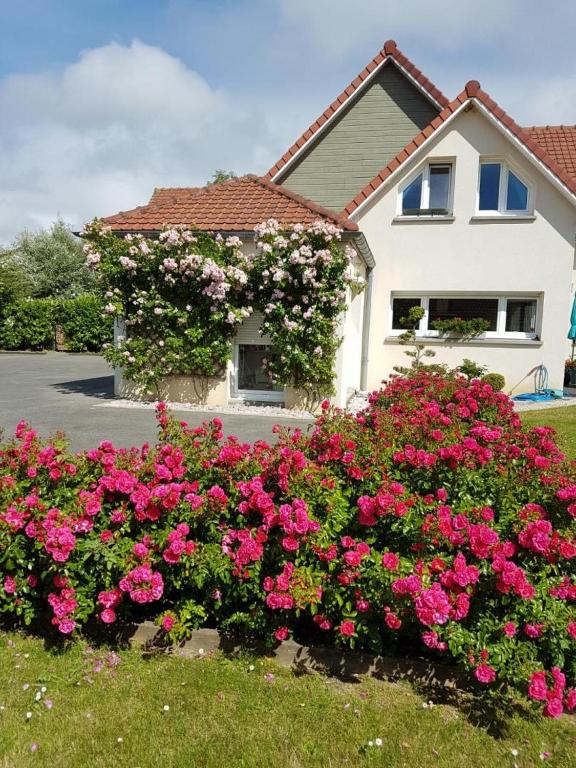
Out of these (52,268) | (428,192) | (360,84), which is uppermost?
(360,84)

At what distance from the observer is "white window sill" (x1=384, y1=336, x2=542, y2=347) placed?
42.1 feet

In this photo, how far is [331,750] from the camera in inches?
88.3

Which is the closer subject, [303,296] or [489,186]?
[303,296]

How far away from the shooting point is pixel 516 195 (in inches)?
500

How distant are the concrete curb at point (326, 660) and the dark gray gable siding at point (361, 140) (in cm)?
1415

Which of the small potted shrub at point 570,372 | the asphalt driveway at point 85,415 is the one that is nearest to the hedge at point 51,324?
the asphalt driveway at point 85,415

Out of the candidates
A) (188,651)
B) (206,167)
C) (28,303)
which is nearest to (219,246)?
(188,651)

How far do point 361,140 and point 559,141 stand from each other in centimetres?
598

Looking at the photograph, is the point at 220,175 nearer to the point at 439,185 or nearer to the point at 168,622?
the point at 439,185

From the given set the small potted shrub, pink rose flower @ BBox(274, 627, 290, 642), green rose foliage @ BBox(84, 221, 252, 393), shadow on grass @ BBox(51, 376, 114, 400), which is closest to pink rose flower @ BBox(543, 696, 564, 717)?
pink rose flower @ BBox(274, 627, 290, 642)

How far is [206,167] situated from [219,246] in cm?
4332

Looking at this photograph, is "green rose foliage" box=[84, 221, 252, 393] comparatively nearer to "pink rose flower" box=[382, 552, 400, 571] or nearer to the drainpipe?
the drainpipe

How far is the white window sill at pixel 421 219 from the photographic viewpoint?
42.4 feet

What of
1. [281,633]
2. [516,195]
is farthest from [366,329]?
[281,633]
